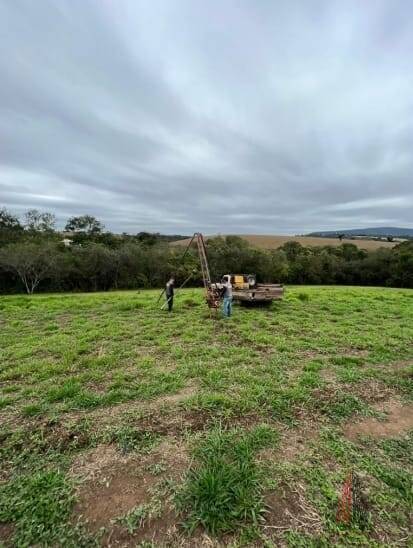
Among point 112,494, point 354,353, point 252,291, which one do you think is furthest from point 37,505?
point 252,291

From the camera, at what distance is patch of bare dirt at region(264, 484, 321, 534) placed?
265cm

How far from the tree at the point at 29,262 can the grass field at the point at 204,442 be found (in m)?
37.5

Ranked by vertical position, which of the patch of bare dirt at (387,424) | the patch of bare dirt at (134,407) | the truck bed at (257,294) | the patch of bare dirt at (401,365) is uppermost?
the truck bed at (257,294)

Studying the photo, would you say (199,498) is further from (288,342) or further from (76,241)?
(76,241)

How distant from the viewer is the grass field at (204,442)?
266cm

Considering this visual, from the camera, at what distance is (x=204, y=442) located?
375 centimetres

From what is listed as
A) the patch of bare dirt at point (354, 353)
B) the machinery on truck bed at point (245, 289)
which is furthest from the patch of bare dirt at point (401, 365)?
the machinery on truck bed at point (245, 289)

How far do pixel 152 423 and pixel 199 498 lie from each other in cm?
151

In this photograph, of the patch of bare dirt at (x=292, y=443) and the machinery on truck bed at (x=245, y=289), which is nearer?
the patch of bare dirt at (x=292, y=443)

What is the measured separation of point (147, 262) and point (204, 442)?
4550 cm

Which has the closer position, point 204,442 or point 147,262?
point 204,442

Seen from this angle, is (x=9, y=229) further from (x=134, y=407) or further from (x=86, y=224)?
(x=134, y=407)

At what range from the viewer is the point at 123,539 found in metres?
2.54

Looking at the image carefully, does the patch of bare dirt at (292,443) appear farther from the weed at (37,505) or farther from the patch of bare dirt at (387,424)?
the weed at (37,505)
